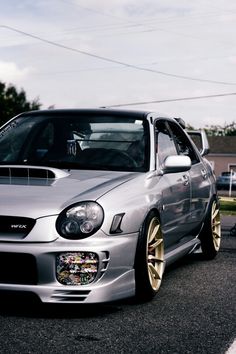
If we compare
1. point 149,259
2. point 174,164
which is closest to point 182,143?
point 174,164

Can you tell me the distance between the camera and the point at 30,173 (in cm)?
560

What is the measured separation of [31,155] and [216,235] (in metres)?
2.73

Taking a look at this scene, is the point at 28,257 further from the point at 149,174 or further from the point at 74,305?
the point at 149,174

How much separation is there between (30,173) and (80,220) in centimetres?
87

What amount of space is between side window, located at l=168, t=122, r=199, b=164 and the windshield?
3.27 ft

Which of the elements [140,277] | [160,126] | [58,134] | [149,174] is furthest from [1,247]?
[160,126]

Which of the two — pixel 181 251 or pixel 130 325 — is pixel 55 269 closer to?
pixel 130 325

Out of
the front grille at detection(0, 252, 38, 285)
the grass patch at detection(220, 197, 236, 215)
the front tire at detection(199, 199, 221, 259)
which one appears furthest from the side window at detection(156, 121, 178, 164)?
the grass patch at detection(220, 197, 236, 215)

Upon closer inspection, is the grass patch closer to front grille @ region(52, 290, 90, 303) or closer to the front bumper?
the front bumper

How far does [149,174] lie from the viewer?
19.5 feet

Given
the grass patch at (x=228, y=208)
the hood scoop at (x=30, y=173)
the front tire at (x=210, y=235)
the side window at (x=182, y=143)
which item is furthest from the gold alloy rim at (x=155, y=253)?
the grass patch at (x=228, y=208)

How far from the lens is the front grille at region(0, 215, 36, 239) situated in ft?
15.8

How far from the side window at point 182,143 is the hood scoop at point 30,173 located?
216cm

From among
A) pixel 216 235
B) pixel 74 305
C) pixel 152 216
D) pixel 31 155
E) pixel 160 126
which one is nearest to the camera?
pixel 74 305
